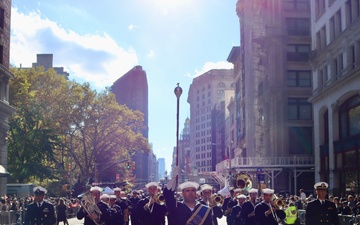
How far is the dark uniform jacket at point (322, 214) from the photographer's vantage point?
11836 mm

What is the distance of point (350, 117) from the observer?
38.2 m

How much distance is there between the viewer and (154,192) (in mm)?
11695

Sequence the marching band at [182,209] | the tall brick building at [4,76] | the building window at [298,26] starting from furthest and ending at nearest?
the building window at [298,26] < the tall brick building at [4,76] < the marching band at [182,209]

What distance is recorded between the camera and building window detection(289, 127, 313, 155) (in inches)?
2469

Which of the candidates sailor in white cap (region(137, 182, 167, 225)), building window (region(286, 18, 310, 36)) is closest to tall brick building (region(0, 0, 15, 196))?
sailor in white cap (region(137, 182, 167, 225))

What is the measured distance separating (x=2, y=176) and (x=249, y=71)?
43533 millimetres

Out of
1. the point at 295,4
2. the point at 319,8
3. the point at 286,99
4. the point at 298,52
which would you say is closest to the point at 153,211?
the point at 319,8

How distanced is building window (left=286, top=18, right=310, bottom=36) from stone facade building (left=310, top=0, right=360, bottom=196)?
1814cm

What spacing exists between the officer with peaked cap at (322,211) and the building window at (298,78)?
170 ft

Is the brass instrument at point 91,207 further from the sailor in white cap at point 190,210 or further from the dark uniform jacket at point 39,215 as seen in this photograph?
the sailor in white cap at point 190,210

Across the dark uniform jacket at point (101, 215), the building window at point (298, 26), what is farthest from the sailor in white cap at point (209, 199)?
the building window at point (298, 26)

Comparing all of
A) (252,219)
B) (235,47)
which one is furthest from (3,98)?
(235,47)

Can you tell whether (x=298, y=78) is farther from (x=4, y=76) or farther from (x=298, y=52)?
(x=4, y=76)

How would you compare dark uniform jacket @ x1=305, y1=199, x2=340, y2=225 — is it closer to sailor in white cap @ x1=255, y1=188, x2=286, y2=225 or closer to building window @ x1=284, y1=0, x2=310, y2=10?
sailor in white cap @ x1=255, y1=188, x2=286, y2=225
